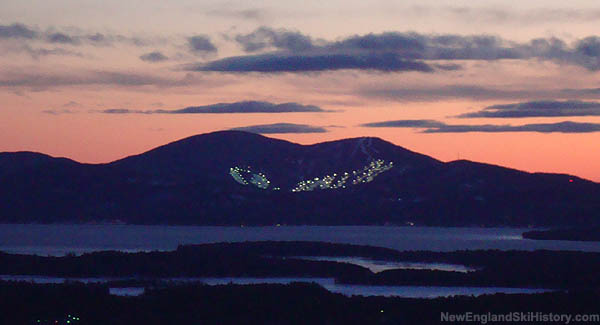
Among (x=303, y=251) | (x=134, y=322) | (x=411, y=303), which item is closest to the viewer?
(x=134, y=322)

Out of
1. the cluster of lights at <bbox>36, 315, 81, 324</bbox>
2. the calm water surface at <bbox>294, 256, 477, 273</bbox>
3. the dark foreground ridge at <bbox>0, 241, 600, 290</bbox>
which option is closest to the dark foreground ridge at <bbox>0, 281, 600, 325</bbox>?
the cluster of lights at <bbox>36, 315, 81, 324</bbox>

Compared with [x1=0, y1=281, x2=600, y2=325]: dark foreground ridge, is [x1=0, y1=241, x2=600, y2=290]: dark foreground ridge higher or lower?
lower

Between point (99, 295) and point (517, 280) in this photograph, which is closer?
point (99, 295)

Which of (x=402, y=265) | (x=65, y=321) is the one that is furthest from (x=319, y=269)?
(x=65, y=321)

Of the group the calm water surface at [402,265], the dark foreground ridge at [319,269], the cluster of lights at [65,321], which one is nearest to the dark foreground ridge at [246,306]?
the cluster of lights at [65,321]

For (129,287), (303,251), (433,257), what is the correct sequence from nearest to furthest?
(129,287), (433,257), (303,251)

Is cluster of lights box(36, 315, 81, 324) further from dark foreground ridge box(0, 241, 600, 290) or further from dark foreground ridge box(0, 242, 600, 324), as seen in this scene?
dark foreground ridge box(0, 241, 600, 290)

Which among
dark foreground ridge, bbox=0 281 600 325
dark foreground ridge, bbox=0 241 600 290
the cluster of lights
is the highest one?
dark foreground ridge, bbox=0 281 600 325

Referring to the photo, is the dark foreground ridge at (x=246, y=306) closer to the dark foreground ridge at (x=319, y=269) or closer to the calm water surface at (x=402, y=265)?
the dark foreground ridge at (x=319, y=269)

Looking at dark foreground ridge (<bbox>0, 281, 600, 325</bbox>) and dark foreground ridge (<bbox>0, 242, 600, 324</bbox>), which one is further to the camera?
dark foreground ridge (<bbox>0, 242, 600, 324</bbox>)

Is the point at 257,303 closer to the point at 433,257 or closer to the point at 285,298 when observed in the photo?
the point at 285,298

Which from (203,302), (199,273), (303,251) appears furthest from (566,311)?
(303,251)
